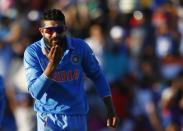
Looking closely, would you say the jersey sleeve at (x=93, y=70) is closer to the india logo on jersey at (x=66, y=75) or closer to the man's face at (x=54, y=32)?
the india logo on jersey at (x=66, y=75)

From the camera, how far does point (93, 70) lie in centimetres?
916

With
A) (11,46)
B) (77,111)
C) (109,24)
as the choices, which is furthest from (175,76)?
(77,111)

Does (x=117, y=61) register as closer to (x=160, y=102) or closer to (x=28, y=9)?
(x=160, y=102)

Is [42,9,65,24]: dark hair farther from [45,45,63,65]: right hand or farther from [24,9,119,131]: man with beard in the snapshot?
[45,45,63,65]: right hand

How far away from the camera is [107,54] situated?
14.7m

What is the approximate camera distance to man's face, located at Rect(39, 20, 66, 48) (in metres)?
8.69

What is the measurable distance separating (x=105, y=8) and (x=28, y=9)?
4.95 feet

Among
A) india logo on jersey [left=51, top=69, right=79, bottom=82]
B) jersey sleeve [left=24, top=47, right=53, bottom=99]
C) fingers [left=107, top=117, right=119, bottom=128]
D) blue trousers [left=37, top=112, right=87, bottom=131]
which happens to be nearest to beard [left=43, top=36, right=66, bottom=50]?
jersey sleeve [left=24, top=47, right=53, bottom=99]

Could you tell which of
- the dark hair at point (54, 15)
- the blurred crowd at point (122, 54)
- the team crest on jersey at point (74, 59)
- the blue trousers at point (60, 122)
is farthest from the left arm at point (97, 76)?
the blurred crowd at point (122, 54)

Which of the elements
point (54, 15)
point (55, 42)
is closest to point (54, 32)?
point (55, 42)

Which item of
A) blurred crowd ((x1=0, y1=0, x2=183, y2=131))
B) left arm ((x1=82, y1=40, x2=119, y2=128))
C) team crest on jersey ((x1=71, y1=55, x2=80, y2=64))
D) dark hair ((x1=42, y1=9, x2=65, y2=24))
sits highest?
dark hair ((x1=42, y1=9, x2=65, y2=24))

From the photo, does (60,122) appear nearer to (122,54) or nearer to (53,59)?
(53,59)

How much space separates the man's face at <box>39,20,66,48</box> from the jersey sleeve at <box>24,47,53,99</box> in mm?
235

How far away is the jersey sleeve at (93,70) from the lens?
9.15 metres
